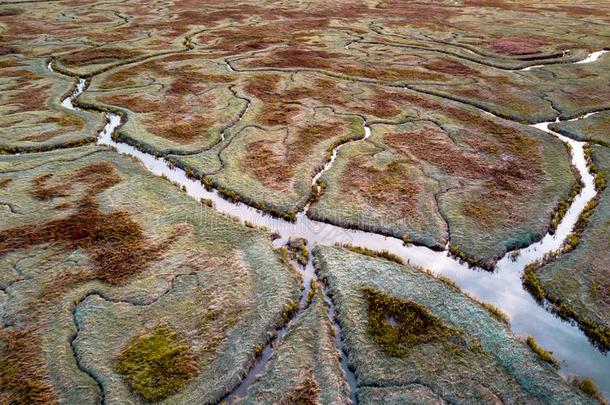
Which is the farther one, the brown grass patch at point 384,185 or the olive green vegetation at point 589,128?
the olive green vegetation at point 589,128

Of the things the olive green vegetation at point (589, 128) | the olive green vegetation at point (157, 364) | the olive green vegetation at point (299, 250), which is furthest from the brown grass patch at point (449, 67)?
the olive green vegetation at point (157, 364)

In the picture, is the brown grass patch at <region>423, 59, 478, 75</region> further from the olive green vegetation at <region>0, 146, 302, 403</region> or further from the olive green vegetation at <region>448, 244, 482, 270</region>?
the olive green vegetation at <region>0, 146, 302, 403</region>

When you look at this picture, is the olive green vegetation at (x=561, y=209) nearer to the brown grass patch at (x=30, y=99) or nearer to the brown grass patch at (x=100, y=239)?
the brown grass patch at (x=100, y=239)

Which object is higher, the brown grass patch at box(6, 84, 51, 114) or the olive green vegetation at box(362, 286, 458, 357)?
the olive green vegetation at box(362, 286, 458, 357)

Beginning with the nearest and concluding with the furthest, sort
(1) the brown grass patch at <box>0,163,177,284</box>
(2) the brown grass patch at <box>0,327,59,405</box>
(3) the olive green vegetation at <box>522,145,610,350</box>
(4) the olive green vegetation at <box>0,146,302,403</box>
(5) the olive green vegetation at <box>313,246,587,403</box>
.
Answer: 1. (2) the brown grass patch at <box>0,327,59,405</box>
2. (5) the olive green vegetation at <box>313,246,587,403</box>
3. (4) the olive green vegetation at <box>0,146,302,403</box>
4. (3) the olive green vegetation at <box>522,145,610,350</box>
5. (1) the brown grass patch at <box>0,163,177,284</box>

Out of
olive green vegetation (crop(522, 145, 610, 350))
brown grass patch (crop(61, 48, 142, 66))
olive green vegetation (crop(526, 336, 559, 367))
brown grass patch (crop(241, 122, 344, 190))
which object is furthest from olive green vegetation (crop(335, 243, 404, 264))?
brown grass patch (crop(61, 48, 142, 66))

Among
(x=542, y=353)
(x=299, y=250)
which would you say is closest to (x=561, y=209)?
(x=542, y=353)
